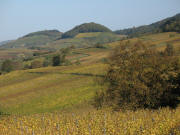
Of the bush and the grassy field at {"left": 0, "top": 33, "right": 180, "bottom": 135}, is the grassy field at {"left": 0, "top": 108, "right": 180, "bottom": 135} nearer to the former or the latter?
the grassy field at {"left": 0, "top": 33, "right": 180, "bottom": 135}

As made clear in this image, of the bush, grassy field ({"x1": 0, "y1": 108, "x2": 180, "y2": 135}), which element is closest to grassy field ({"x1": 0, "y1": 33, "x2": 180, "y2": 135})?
grassy field ({"x1": 0, "y1": 108, "x2": 180, "y2": 135})

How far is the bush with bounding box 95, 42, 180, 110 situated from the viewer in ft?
103

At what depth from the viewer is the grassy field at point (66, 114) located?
57.7 ft

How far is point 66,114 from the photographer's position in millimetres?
25266

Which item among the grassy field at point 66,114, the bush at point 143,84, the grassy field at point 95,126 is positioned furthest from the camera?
the bush at point 143,84

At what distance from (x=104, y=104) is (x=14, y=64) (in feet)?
343

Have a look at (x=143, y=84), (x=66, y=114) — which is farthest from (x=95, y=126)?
(x=143, y=84)

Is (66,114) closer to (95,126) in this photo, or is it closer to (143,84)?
(95,126)

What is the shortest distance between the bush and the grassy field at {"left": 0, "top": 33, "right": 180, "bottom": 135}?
3.33 meters

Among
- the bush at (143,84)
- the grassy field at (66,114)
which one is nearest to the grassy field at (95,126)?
the grassy field at (66,114)

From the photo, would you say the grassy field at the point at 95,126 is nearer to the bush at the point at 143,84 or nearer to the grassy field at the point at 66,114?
the grassy field at the point at 66,114

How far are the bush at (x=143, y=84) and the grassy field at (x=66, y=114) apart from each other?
3.33m

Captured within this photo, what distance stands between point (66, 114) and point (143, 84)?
40.9 ft

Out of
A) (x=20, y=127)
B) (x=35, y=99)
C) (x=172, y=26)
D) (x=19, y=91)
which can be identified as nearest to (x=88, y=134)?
(x=20, y=127)
